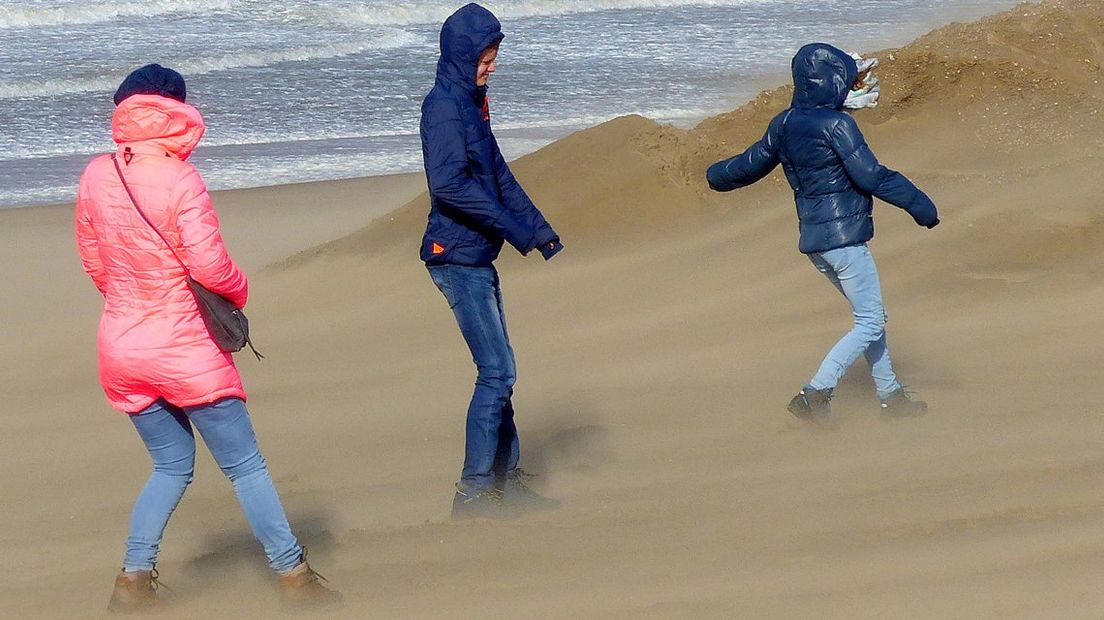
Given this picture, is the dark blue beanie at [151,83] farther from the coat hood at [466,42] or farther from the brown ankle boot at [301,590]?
the brown ankle boot at [301,590]

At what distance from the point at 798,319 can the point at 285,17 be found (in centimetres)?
1554

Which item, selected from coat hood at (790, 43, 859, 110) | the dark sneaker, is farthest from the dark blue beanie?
coat hood at (790, 43, 859, 110)

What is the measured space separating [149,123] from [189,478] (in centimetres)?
109

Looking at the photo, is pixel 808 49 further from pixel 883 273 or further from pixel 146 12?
pixel 146 12

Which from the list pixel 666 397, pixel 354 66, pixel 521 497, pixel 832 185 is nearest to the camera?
pixel 521 497

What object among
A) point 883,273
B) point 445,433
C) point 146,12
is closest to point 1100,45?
point 883,273

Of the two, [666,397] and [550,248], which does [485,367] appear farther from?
[666,397]

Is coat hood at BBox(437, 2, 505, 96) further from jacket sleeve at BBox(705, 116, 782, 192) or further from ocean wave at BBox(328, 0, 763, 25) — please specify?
ocean wave at BBox(328, 0, 763, 25)

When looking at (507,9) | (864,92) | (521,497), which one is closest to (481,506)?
(521,497)

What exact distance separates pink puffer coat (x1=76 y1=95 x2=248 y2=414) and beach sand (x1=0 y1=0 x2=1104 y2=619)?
871mm

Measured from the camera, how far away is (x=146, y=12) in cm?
2144

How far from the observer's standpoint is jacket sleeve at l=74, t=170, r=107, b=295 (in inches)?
158

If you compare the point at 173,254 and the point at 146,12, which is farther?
the point at 146,12

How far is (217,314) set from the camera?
397 centimetres
